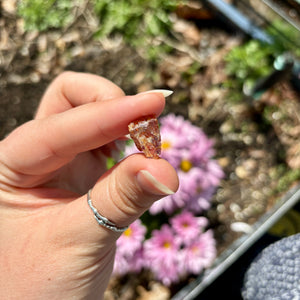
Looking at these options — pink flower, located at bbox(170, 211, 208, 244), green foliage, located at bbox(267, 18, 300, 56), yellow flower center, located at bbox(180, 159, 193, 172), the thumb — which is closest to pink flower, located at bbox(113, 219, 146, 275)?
pink flower, located at bbox(170, 211, 208, 244)

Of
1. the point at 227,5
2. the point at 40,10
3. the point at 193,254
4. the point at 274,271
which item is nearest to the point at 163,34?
the point at 227,5

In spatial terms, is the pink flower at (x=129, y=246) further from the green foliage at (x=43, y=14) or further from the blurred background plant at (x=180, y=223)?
the green foliage at (x=43, y=14)

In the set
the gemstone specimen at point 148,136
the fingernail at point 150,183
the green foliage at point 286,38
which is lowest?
the fingernail at point 150,183

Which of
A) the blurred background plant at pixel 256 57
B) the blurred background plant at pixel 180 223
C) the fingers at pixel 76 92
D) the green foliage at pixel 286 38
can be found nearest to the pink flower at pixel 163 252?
the blurred background plant at pixel 180 223

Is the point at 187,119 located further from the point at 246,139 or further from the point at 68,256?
the point at 68,256

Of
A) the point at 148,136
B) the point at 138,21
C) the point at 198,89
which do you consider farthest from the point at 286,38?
the point at 148,136

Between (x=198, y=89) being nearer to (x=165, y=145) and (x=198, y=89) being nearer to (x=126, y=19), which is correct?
(x=126, y=19)
